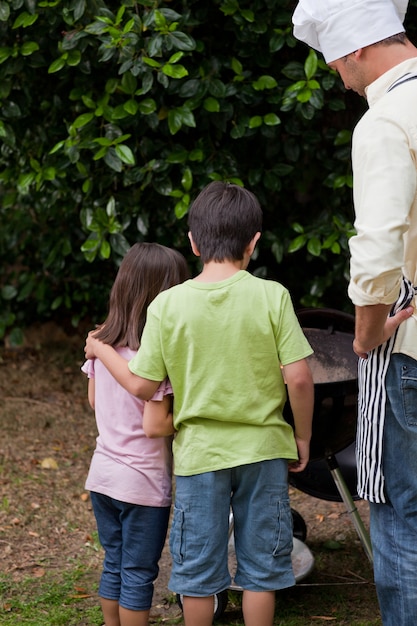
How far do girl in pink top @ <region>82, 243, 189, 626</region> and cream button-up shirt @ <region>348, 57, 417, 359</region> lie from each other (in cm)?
96

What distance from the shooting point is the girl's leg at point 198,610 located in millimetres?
3064

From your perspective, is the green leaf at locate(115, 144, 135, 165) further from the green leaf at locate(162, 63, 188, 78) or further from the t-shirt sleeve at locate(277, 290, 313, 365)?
the t-shirt sleeve at locate(277, 290, 313, 365)

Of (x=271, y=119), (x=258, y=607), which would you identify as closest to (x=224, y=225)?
(x=258, y=607)

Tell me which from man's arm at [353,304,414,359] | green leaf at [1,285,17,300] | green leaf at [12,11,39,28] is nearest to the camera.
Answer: man's arm at [353,304,414,359]

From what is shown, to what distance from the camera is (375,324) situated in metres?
2.51

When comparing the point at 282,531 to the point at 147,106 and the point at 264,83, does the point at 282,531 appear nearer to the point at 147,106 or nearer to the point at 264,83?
the point at 147,106

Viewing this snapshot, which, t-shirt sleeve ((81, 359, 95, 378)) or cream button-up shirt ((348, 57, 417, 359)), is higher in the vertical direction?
cream button-up shirt ((348, 57, 417, 359))

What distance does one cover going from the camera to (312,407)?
3.07m

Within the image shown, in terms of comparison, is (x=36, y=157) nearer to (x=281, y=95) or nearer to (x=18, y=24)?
(x=18, y=24)

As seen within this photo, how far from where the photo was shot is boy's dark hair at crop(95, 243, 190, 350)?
323 centimetres

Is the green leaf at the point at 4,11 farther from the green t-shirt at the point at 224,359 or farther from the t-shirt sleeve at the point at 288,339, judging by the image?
the t-shirt sleeve at the point at 288,339

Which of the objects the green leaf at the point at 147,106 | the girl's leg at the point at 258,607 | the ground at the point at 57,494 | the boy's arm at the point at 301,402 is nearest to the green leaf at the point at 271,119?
Answer: the green leaf at the point at 147,106

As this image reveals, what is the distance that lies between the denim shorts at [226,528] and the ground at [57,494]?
77cm

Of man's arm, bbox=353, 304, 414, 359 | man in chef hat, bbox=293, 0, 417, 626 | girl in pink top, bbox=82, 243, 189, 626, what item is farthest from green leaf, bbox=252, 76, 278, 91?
man's arm, bbox=353, 304, 414, 359
